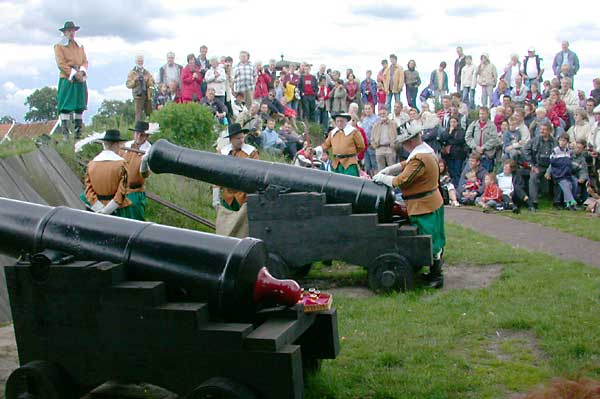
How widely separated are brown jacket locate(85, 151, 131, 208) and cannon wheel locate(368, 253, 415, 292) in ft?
8.94

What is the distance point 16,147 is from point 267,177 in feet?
14.9

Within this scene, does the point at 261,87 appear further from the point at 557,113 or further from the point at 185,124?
the point at 557,113

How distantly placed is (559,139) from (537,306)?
8.39 metres

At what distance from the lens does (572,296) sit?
7.11 meters

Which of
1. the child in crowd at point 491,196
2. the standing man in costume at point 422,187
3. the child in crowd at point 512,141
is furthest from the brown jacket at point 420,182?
the child in crowd at point 512,141

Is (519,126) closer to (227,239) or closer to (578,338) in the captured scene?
(578,338)

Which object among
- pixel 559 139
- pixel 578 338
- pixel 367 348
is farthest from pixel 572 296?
pixel 559 139

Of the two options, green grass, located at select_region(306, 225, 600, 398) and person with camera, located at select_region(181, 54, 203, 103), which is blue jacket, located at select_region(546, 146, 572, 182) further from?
person with camera, located at select_region(181, 54, 203, 103)

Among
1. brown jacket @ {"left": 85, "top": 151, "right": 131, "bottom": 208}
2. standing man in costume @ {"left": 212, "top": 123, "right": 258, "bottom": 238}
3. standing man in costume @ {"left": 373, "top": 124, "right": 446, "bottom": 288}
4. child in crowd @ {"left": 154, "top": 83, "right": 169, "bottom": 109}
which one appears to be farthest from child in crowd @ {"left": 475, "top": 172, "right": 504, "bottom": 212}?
brown jacket @ {"left": 85, "top": 151, "right": 131, "bottom": 208}

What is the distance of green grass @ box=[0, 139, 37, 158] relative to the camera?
9784 millimetres

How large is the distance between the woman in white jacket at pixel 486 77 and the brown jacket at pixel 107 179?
1229 centimetres

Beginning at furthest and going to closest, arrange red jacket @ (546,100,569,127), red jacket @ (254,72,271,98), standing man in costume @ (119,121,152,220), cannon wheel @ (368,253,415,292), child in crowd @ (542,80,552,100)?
1. red jacket @ (254,72,271,98)
2. child in crowd @ (542,80,552,100)
3. red jacket @ (546,100,569,127)
4. standing man in costume @ (119,121,152,220)
5. cannon wheel @ (368,253,415,292)

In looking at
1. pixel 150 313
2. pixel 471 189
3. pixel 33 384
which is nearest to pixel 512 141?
pixel 471 189

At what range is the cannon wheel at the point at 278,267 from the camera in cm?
→ 789
